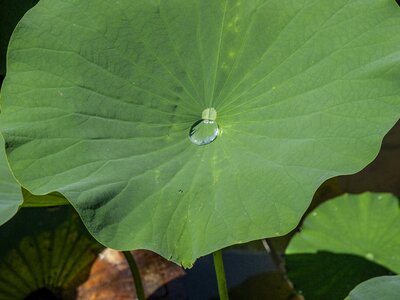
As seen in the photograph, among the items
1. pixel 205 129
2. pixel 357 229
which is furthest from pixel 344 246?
pixel 205 129

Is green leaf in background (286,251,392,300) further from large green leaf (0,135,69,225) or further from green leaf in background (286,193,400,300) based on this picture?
large green leaf (0,135,69,225)

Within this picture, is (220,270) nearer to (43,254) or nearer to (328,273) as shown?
(328,273)

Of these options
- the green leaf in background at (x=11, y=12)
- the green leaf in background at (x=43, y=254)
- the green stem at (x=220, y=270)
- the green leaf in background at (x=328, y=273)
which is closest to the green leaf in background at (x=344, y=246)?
the green leaf in background at (x=328, y=273)

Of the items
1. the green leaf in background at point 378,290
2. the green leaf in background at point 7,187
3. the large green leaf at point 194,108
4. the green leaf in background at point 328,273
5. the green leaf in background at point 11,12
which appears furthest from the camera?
the green leaf in background at point 11,12

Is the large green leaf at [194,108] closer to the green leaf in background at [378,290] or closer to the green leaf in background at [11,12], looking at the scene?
the green leaf in background at [378,290]

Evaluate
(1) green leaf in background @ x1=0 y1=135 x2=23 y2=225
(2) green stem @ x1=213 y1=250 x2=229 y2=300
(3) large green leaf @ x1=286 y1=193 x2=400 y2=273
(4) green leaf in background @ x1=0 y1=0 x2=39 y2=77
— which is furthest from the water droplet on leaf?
(4) green leaf in background @ x1=0 y1=0 x2=39 y2=77

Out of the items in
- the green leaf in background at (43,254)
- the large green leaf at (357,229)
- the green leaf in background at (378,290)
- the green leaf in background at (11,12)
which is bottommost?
the green leaf in background at (378,290)

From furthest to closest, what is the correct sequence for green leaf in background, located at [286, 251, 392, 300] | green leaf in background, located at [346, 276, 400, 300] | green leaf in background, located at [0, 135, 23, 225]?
green leaf in background, located at [286, 251, 392, 300] < green leaf in background, located at [0, 135, 23, 225] < green leaf in background, located at [346, 276, 400, 300]
